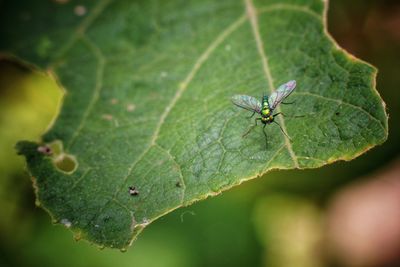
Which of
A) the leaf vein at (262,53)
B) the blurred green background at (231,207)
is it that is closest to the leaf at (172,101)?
the leaf vein at (262,53)

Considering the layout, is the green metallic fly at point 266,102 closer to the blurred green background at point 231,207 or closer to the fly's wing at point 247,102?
the fly's wing at point 247,102

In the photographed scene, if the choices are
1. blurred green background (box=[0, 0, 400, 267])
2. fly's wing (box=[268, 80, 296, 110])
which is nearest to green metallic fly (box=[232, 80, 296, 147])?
fly's wing (box=[268, 80, 296, 110])

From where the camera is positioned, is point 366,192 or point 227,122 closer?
point 227,122

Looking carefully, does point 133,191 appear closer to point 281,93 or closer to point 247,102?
point 247,102

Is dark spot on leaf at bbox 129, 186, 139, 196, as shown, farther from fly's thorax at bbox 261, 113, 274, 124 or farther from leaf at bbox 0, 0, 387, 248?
fly's thorax at bbox 261, 113, 274, 124

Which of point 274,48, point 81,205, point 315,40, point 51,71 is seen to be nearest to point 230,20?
point 274,48

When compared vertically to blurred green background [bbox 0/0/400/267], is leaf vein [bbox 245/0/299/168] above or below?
above

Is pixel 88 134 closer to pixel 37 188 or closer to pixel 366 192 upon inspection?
pixel 37 188
